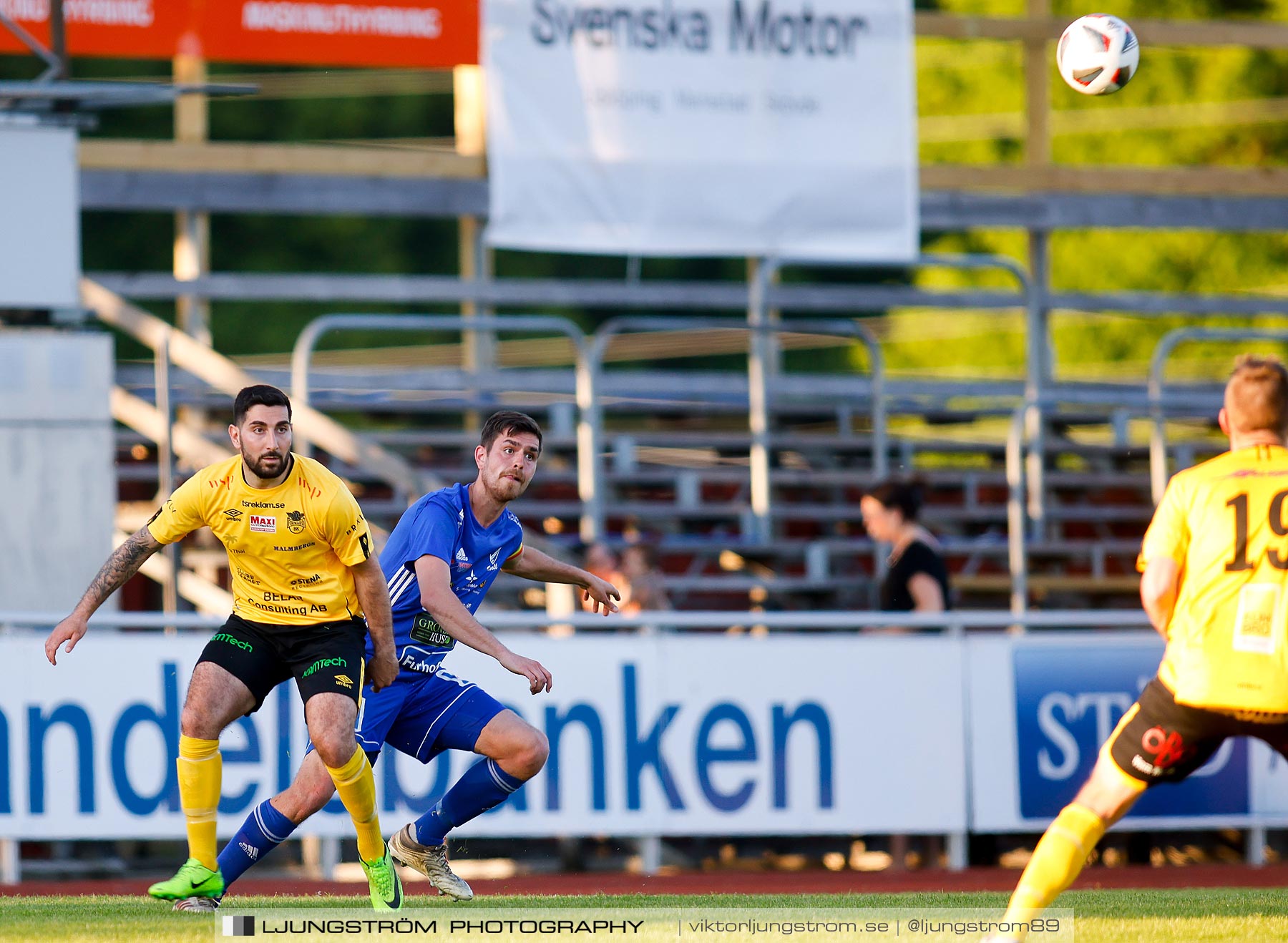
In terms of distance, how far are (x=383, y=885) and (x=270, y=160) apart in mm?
7728

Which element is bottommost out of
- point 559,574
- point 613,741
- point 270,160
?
point 613,741

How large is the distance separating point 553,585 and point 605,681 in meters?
1.87

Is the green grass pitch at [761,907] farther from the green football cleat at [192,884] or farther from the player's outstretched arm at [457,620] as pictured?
the player's outstretched arm at [457,620]

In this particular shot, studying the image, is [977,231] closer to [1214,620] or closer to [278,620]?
[278,620]

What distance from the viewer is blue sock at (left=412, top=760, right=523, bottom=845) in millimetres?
8297

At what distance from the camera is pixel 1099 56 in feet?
37.4

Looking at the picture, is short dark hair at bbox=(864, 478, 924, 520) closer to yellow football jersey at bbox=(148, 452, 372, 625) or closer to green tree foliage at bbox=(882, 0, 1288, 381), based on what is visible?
yellow football jersey at bbox=(148, 452, 372, 625)

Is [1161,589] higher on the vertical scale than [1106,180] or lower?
lower

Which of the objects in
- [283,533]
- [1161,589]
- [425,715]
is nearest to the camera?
[1161,589]

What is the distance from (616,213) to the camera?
1377 cm

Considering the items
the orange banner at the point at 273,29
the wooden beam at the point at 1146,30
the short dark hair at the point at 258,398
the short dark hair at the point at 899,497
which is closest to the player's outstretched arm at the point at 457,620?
→ the short dark hair at the point at 258,398

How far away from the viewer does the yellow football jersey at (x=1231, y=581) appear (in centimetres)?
642

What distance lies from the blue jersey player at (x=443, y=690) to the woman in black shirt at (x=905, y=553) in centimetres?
312

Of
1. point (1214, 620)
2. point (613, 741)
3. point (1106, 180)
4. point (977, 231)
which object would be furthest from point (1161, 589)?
point (977, 231)
